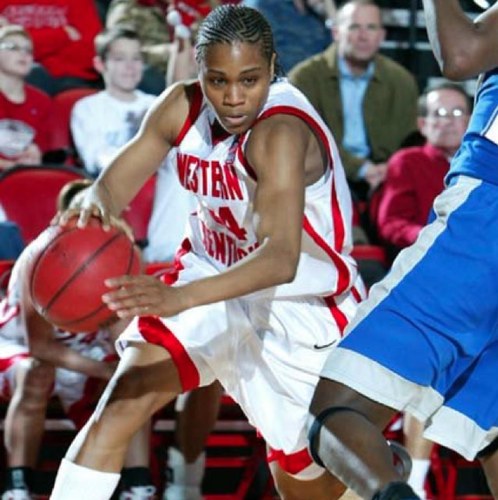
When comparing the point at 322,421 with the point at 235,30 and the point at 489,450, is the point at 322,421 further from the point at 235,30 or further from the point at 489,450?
the point at 235,30

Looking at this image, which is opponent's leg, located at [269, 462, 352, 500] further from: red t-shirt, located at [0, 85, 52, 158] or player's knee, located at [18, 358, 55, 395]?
red t-shirt, located at [0, 85, 52, 158]

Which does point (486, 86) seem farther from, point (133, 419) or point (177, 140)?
point (133, 419)

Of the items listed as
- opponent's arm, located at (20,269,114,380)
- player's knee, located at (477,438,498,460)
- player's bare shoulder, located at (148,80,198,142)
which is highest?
player's bare shoulder, located at (148,80,198,142)

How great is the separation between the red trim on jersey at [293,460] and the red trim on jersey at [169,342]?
362 millimetres

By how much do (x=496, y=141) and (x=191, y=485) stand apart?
2.45m

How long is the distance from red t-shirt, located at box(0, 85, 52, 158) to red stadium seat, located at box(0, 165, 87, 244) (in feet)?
1.63

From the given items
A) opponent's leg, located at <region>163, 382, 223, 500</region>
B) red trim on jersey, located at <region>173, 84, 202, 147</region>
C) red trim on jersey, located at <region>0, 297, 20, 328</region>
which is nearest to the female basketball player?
red trim on jersey, located at <region>173, 84, 202, 147</region>

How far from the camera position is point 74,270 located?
393 centimetres

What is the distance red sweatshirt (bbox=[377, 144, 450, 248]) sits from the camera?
20.3 feet

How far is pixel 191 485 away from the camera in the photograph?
17.2 ft

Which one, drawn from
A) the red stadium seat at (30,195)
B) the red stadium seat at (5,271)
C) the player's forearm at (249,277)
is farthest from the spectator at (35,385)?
the player's forearm at (249,277)

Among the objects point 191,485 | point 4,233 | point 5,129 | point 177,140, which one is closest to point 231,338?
point 177,140

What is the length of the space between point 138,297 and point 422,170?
3370mm

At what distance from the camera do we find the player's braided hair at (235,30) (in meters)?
3.57
